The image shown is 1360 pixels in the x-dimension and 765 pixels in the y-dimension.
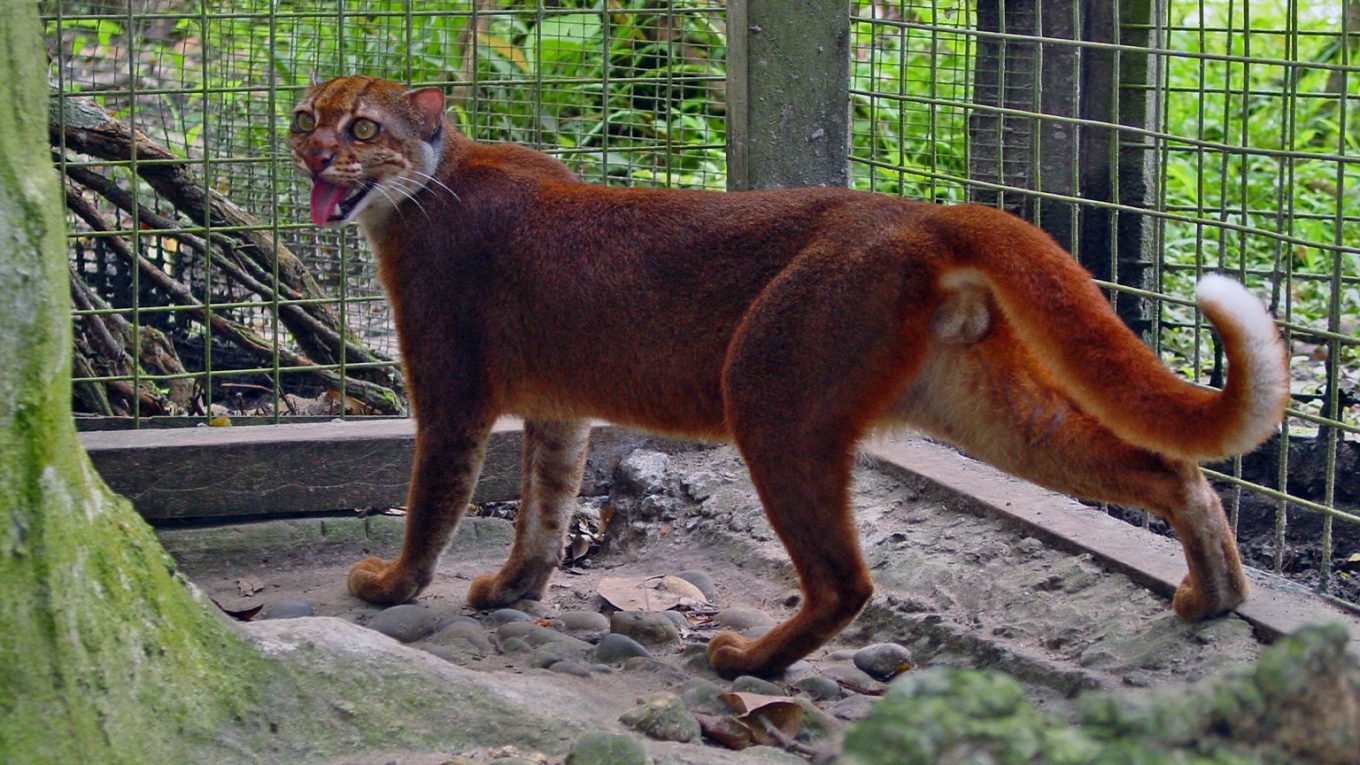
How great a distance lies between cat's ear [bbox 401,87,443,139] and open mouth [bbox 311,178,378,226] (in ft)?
0.76

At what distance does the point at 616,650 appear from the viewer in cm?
364

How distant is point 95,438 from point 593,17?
13.4ft

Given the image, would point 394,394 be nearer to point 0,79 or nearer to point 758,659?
point 758,659

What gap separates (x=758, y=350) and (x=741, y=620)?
0.95 m

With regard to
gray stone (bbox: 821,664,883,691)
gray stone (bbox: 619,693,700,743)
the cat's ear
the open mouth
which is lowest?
gray stone (bbox: 821,664,883,691)

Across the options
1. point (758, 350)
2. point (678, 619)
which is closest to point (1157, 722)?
point (758, 350)

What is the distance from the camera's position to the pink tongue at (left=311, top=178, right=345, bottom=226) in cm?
395

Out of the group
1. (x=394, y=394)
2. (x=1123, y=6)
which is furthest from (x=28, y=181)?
(x=1123, y=6)

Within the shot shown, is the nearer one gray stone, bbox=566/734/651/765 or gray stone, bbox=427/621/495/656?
gray stone, bbox=566/734/651/765

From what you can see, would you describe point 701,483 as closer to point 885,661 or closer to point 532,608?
point 532,608

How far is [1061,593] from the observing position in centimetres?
373

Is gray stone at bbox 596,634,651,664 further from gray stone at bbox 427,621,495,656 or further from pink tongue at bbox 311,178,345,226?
pink tongue at bbox 311,178,345,226

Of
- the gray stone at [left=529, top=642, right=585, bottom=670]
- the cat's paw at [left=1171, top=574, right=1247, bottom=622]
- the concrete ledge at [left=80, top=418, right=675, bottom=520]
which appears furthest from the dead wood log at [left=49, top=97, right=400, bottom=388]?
the cat's paw at [left=1171, top=574, right=1247, bottom=622]

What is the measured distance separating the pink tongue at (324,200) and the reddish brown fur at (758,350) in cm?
6
